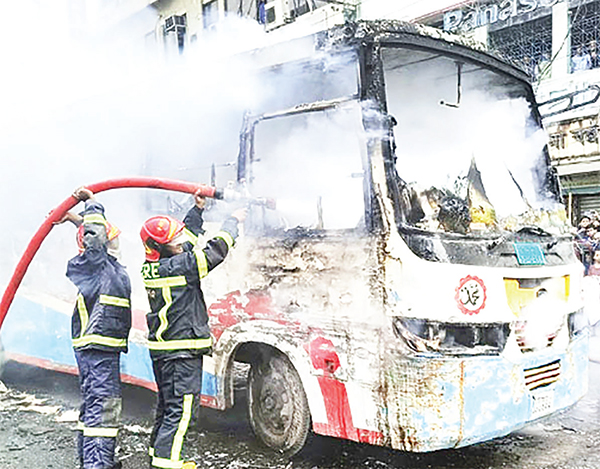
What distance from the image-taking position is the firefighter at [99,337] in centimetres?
444

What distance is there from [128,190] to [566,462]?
3.87 m

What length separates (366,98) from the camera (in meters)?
3.98

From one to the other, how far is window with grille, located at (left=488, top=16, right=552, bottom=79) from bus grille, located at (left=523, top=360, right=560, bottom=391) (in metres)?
9.34

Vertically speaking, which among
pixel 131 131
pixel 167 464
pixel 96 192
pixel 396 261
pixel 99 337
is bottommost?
pixel 167 464

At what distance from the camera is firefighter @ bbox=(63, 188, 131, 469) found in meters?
4.44

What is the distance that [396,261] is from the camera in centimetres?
379

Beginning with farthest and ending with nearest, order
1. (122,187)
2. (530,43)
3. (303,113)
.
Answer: (530,43) < (122,187) < (303,113)

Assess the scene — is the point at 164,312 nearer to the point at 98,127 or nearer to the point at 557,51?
the point at 98,127

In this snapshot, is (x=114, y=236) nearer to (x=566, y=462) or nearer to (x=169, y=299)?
(x=169, y=299)

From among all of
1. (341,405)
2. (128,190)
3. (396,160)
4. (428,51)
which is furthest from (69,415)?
(428,51)

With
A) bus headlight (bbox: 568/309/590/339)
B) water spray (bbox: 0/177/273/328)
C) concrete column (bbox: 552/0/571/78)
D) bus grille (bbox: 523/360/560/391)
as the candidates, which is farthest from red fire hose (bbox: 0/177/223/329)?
concrete column (bbox: 552/0/571/78)

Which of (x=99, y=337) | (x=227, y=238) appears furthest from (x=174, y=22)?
(x=227, y=238)

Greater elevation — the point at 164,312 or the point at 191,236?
the point at 191,236

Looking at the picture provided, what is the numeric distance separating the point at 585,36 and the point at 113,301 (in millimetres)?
10449
